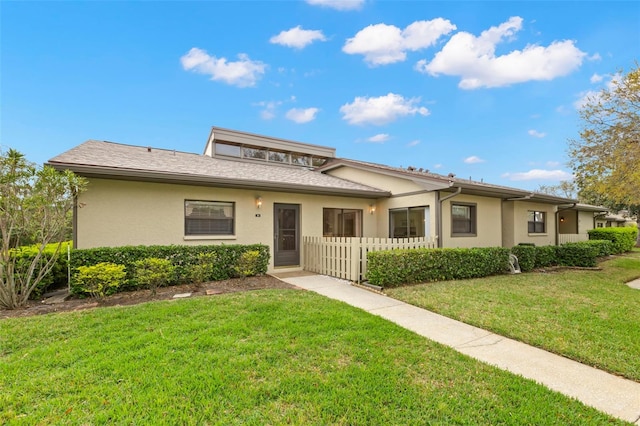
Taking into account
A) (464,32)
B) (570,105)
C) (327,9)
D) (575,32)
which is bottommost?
(570,105)

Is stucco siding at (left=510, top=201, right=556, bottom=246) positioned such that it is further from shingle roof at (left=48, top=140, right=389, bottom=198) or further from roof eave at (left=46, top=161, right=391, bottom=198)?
roof eave at (left=46, top=161, right=391, bottom=198)

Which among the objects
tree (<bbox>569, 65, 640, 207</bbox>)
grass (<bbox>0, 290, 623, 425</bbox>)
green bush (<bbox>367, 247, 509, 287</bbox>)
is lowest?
grass (<bbox>0, 290, 623, 425</bbox>)

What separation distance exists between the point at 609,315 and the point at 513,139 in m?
14.0

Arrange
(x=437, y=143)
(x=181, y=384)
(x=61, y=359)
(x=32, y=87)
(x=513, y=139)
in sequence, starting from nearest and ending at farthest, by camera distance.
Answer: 1. (x=181, y=384)
2. (x=61, y=359)
3. (x=32, y=87)
4. (x=513, y=139)
5. (x=437, y=143)

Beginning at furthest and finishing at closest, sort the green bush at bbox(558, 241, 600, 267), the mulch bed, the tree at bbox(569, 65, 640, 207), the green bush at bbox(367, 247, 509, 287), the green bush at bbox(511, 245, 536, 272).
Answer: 1. the green bush at bbox(558, 241, 600, 267)
2. the green bush at bbox(511, 245, 536, 272)
3. the tree at bbox(569, 65, 640, 207)
4. the green bush at bbox(367, 247, 509, 287)
5. the mulch bed

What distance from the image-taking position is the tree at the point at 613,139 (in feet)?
31.9

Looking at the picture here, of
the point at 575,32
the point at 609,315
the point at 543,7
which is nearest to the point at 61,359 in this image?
the point at 609,315

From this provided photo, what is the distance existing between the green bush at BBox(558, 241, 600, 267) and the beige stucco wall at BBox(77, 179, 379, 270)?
1033 centimetres

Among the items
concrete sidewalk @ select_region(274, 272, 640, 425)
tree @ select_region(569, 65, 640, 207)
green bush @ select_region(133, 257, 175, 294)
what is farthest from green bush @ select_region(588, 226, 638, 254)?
green bush @ select_region(133, 257, 175, 294)

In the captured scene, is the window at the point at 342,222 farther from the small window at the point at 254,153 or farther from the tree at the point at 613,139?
the tree at the point at 613,139

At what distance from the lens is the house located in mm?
7645

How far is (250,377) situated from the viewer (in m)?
2.98

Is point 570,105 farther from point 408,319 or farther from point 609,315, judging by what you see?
point 408,319

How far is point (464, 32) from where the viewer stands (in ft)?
39.4
